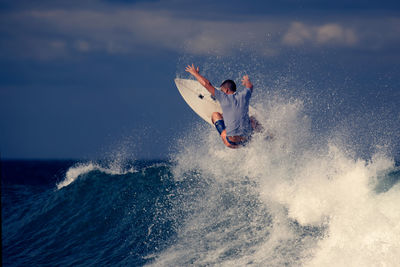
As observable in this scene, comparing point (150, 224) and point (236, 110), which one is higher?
point (236, 110)

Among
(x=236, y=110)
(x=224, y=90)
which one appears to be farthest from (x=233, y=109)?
(x=224, y=90)

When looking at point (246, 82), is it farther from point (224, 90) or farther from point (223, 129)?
point (223, 129)

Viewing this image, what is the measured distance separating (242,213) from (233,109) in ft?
7.91

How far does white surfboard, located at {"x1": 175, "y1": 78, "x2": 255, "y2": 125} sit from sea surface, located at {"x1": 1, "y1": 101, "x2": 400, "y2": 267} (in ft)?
2.57

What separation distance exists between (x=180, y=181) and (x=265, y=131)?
363cm

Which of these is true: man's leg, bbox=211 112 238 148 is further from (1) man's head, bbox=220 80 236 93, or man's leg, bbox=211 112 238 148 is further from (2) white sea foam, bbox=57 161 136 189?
(2) white sea foam, bbox=57 161 136 189

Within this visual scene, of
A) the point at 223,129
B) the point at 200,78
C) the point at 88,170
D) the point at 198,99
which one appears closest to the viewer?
the point at 200,78

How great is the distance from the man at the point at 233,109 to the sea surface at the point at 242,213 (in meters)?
0.57

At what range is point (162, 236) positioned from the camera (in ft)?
26.8

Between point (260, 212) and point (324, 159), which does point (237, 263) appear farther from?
point (324, 159)

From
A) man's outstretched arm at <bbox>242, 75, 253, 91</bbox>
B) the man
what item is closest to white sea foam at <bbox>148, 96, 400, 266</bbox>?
the man

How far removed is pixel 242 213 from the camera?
8102 mm

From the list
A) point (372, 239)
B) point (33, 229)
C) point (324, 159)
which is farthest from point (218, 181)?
point (33, 229)

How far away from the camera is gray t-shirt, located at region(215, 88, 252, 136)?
6791 mm
